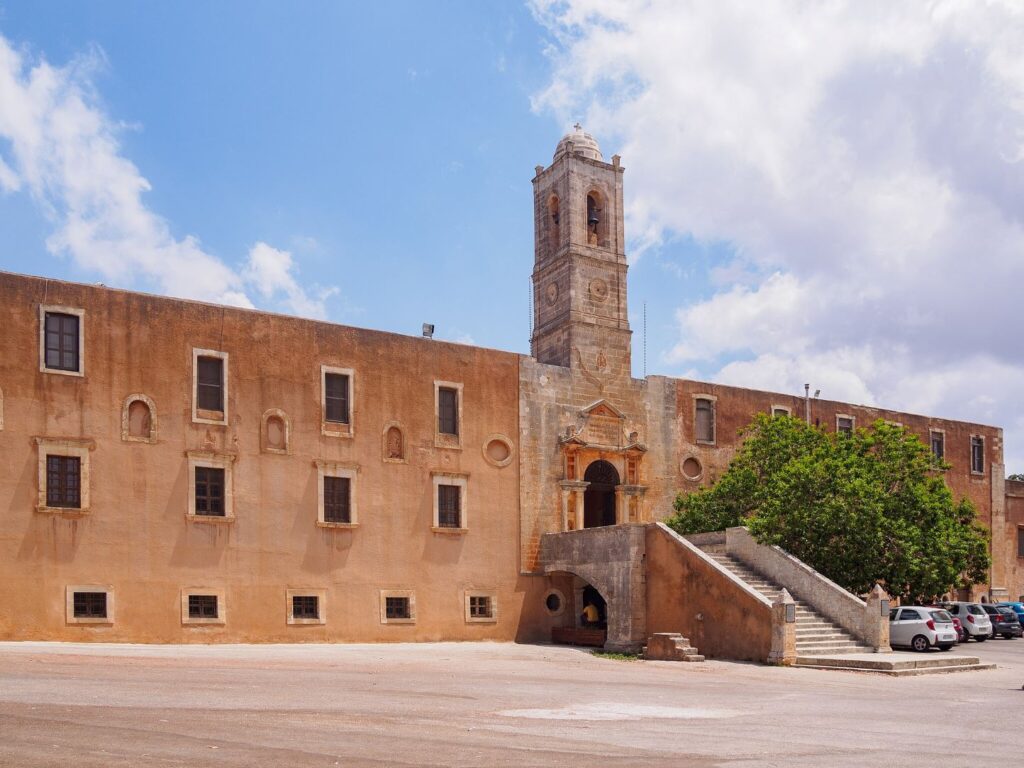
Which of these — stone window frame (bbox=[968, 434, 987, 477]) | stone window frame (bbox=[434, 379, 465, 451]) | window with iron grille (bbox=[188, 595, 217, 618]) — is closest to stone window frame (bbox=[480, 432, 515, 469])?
stone window frame (bbox=[434, 379, 465, 451])

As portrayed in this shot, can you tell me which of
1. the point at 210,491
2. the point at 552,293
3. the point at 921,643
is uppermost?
the point at 552,293

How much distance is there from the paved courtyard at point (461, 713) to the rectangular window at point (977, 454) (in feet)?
82.7

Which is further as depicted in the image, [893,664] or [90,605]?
[90,605]

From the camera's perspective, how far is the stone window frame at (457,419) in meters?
29.5

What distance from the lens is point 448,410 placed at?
29953mm

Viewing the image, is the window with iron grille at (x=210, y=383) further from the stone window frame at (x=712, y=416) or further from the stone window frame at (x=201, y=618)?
the stone window frame at (x=712, y=416)

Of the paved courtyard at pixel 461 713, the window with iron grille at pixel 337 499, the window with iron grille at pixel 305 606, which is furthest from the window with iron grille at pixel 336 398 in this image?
the paved courtyard at pixel 461 713

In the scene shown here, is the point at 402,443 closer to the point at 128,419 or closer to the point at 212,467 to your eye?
the point at 212,467

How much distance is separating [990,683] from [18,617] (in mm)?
19391

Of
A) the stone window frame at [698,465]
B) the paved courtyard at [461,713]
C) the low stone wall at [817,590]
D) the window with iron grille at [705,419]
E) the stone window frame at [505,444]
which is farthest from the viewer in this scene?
the window with iron grille at [705,419]

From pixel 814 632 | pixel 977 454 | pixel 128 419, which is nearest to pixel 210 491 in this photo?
pixel 128 419

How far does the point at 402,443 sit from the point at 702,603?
9102mm

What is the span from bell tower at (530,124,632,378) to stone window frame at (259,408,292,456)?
9.55 meters

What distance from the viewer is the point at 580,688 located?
1673cm
